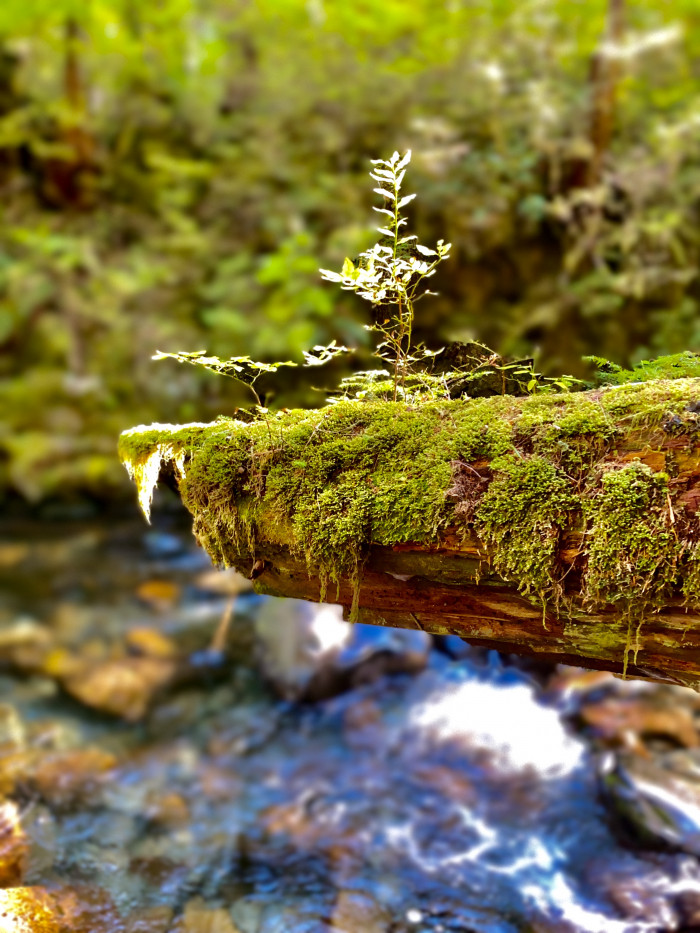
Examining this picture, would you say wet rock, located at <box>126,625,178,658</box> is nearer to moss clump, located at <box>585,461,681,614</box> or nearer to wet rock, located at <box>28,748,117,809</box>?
wet rock, located at <box>28,748,117,809</box>

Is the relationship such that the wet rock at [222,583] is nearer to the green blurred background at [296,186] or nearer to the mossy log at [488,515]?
the green blurred background at [296,186]

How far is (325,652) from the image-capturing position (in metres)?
5.54

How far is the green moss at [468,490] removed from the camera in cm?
165

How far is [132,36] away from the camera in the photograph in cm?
843

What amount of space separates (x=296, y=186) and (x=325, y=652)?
5.83m

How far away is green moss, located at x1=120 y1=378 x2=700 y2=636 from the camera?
1.65 m

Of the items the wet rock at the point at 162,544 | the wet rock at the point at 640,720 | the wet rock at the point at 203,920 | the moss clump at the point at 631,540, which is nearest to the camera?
the moss clump at the point at 631,540

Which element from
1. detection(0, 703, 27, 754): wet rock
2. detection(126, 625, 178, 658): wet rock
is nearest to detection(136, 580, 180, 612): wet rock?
detection(126, 625, 178, 658): wet rock

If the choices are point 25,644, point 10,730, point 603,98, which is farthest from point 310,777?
point 603,98

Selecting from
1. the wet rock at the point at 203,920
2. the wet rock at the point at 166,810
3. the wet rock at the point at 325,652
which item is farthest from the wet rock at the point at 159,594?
the wet rock at the point at 203,920

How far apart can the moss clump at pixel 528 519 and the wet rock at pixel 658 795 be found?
2.85 meters

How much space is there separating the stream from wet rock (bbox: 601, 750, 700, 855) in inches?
0.5

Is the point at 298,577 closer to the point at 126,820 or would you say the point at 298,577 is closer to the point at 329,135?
the point at 126,820

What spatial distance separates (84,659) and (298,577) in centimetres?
443
